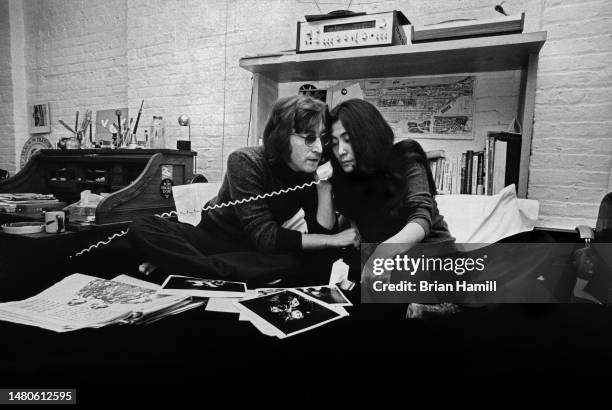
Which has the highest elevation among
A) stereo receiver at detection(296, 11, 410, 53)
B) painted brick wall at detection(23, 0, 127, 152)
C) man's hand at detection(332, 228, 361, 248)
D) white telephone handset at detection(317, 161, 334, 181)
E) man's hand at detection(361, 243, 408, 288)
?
painted brick wall at detection(23, 0, 127, 152)

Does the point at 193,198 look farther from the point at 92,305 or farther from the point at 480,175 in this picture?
the point at 480,175

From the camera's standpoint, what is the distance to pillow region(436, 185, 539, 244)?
88cm

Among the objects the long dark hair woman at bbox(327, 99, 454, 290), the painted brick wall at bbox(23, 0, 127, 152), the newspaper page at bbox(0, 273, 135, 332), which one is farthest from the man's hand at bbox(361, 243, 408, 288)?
the painted brick wall at bbox(23, 0, 127, 152)

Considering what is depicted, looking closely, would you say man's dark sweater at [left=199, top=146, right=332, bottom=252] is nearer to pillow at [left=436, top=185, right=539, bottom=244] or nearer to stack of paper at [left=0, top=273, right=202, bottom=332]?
stack of paper at [left=0, top=273, right=202, bottom=332]

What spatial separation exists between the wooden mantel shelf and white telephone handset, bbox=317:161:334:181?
0.92ft

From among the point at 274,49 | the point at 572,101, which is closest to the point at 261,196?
the point at 274,49

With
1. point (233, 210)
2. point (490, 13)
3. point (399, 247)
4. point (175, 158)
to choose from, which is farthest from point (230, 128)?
point (490, 13)

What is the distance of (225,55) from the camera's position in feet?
5.23

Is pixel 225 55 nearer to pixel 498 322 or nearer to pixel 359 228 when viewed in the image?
pixel 359 228

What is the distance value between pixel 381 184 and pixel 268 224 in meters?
0.31

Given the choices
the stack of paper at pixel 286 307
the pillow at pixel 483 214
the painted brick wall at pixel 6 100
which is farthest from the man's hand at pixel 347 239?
the painted brick wall at pixel 6 100

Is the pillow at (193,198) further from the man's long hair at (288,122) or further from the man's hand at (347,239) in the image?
the man's hand at (347,239)

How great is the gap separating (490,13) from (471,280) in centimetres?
121

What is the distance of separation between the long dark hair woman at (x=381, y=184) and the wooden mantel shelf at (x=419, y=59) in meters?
0.16
